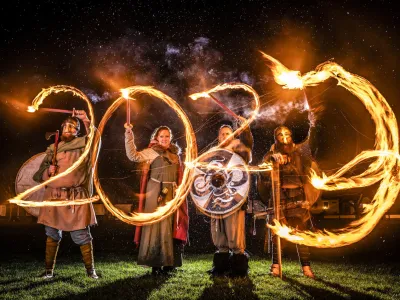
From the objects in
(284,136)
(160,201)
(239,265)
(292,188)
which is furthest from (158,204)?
(284,136)

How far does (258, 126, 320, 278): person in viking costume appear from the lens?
621cm

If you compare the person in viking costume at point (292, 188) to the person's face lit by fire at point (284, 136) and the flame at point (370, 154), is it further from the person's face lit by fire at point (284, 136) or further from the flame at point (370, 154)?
the flame at point (370, 154)

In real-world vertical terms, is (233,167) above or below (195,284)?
above

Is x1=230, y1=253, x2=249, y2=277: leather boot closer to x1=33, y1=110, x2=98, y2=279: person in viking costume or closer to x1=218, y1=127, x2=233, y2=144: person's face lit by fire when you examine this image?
x1=218, y1=127, x2=233, y2=144: person's face lit by fire

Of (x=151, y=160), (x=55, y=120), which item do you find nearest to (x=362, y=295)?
(x=151, y=160)

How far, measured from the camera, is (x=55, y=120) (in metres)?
16.2

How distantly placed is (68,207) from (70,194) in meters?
Answer: 0.21

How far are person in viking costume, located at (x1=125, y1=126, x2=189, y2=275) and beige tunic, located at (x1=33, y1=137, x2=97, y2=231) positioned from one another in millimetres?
820

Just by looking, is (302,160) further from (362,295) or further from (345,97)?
(345,97)

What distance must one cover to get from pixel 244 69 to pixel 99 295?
11.1 metres

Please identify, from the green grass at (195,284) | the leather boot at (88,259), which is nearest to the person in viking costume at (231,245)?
the green grass at (195,284)

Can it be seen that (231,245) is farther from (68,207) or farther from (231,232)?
(68,207)

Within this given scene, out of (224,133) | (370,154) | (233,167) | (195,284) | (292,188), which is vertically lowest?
(195,284)

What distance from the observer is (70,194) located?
618 cm
